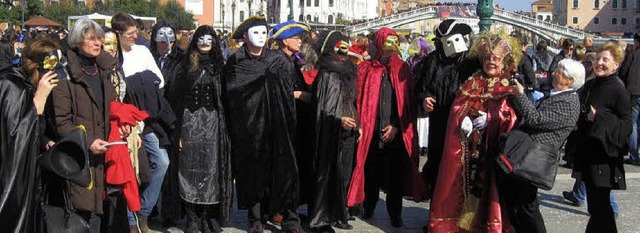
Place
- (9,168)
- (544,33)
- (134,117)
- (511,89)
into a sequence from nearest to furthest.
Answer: (9,168) → (134,117) → (511,89) → (544,33)

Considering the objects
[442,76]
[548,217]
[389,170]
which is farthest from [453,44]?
[548,217]

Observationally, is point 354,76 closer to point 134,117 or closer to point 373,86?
point 373,86

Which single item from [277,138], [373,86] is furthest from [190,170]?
[373,86]

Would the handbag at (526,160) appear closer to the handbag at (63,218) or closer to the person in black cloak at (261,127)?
the person in black cloak at (261,127)

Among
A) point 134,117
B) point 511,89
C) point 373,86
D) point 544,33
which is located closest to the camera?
point 134,117

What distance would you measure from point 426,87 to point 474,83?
2.64ft

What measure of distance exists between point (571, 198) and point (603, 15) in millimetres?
132441

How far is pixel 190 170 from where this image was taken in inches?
269

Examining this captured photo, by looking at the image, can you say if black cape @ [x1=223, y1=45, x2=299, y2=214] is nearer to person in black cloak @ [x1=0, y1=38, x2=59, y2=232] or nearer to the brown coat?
the brown coat

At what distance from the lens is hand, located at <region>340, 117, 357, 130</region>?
6945 mm

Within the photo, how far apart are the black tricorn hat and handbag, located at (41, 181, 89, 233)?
329 millimetres

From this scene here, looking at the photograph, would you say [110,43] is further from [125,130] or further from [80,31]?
[125,130]

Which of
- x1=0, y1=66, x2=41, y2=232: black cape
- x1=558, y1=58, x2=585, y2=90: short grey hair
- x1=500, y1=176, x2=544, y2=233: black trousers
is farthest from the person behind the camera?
x1=500, y1=176, x2=544, y2=233: black trousers

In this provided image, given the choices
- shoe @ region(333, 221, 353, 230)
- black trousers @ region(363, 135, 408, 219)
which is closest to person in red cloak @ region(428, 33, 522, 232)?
black trousers @ region(363, 135, 408, 219)
